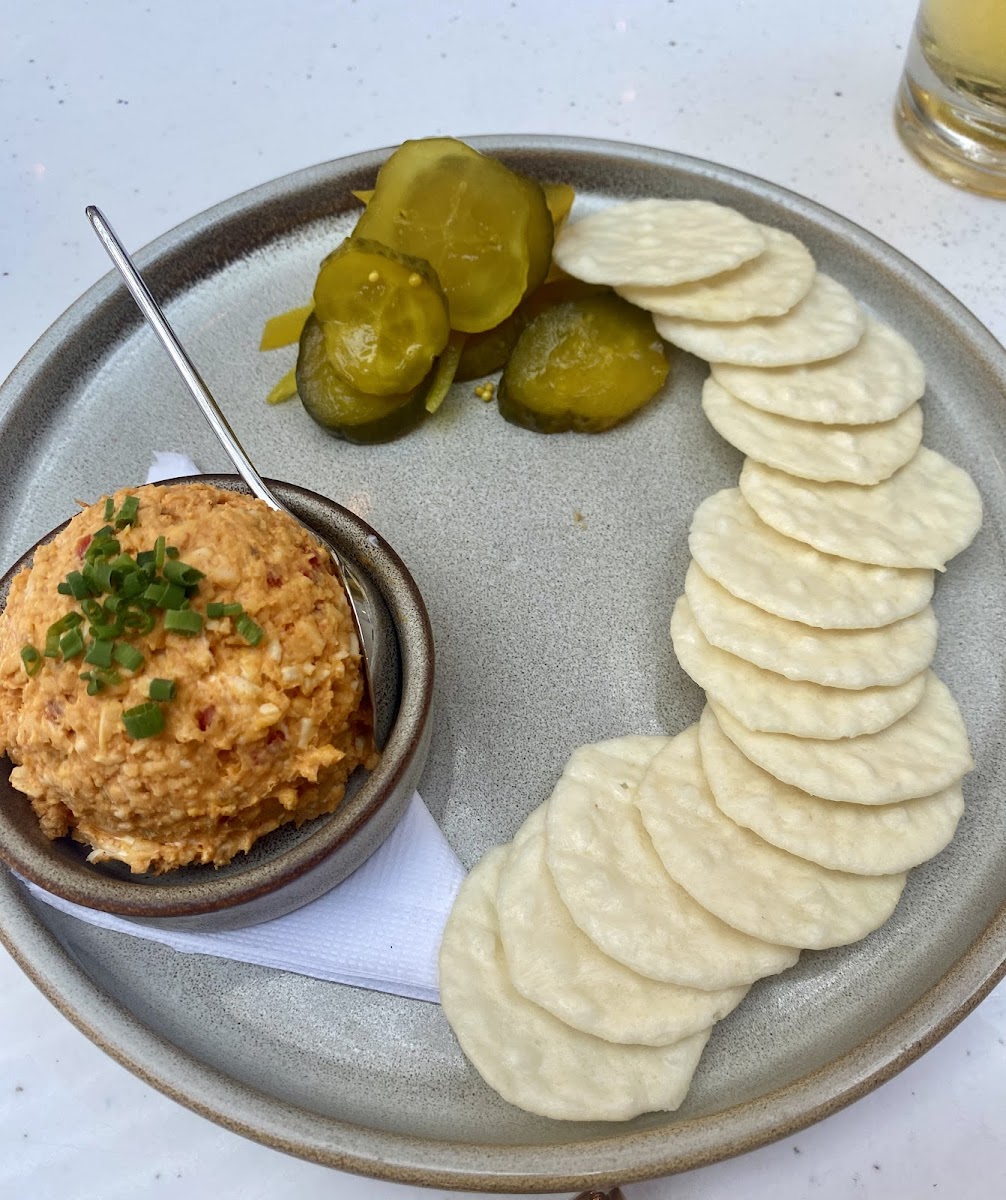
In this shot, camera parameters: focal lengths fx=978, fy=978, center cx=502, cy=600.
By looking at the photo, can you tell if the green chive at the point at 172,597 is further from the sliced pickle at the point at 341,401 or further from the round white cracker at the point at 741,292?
the round white cracker at the point at 741,292

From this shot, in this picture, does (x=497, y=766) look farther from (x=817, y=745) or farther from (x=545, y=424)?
(x=545, y=424)

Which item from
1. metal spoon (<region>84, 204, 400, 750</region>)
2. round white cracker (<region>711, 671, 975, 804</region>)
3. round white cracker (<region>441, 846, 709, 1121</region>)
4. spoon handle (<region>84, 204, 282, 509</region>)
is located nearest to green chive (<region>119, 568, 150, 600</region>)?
metal spoon (<region>84, 204, 400, 750</region>)

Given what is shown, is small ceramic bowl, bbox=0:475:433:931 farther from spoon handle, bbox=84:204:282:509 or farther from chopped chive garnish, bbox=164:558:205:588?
chopped chive garnish, bbox=164:558:205:588

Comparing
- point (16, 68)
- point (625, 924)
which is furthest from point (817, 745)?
point (16, 68)

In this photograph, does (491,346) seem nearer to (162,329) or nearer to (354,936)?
(162,329)

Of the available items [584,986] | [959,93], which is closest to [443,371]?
[584,986]

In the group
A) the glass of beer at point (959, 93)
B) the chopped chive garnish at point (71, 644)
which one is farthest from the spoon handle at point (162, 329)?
the glass of beer at point (959, 93)
